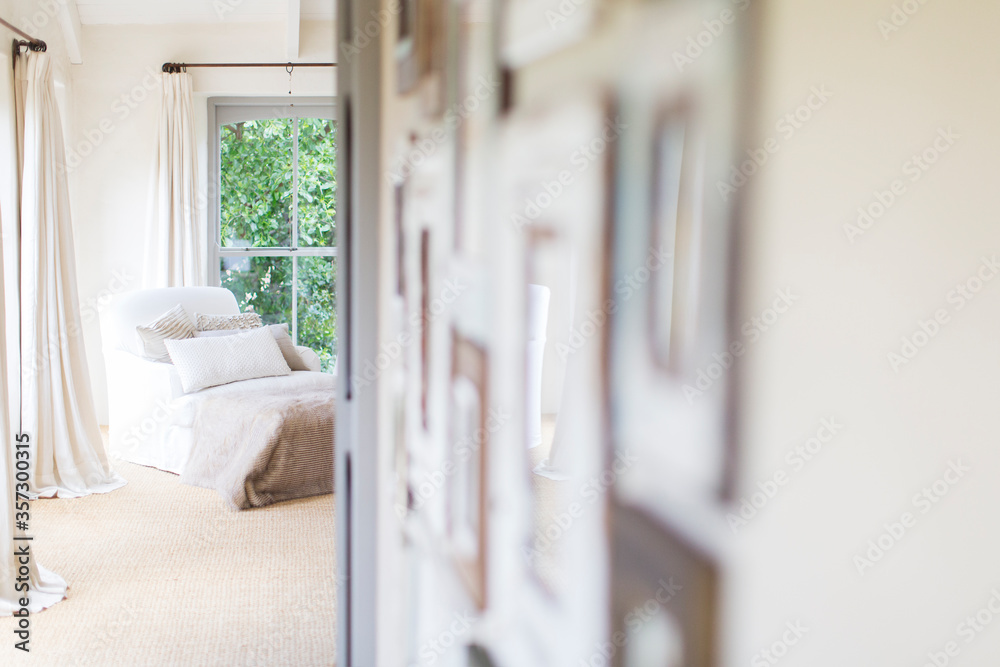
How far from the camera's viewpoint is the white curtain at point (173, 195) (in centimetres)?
499

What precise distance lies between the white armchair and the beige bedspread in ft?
0.68

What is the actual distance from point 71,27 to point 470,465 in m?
4.99

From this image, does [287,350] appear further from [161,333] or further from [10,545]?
[10,545]

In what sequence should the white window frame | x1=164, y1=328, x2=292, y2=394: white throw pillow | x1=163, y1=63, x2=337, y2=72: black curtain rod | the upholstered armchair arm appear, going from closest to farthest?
x1=164, y1=328, x2=292, y2=394: white throw pillow
the upholstered armchair arm
x1=163, y1=63, x2=337, y2=72: black curtain rod
the white window frame

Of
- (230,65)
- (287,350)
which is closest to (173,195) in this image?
(230,65)

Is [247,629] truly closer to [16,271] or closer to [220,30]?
[16,271]

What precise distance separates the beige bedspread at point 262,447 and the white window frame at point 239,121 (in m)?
1.85

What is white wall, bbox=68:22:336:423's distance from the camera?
16.5ft

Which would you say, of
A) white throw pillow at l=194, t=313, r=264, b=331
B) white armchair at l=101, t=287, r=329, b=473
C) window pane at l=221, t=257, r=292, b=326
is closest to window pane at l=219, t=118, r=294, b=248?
window pane at l=221, t=257, r=292, b=326

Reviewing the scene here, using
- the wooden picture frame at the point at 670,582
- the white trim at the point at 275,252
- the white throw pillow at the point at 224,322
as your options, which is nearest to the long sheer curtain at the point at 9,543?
the white throw pillow at the point at 224,322

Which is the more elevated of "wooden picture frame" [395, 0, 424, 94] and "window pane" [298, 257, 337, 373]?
"wooden picture frame" [395, 0, 424, 94]

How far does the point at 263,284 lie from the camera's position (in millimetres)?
5461

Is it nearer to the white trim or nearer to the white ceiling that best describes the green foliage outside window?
the white trim

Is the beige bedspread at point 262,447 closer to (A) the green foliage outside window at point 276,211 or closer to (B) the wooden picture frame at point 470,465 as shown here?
(A) the green foliage outside window at point 276,211
